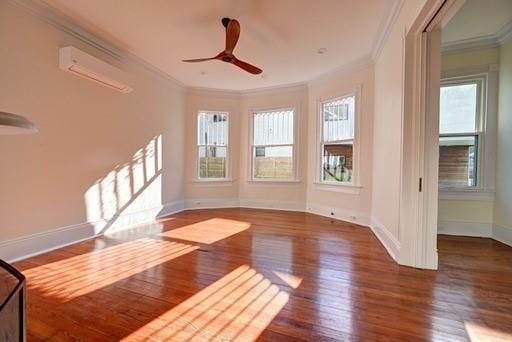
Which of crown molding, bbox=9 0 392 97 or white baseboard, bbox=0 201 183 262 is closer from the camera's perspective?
white baseboard, bbox=0 201 183 262

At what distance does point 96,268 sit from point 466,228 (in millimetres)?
4759

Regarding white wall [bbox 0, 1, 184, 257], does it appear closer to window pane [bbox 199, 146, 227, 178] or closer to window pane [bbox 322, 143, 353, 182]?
window pane [bbox 199, 146, 227, 178]

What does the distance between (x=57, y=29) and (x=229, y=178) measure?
12.9ft

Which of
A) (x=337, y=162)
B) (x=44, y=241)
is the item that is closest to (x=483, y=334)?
(x=337, y=162)

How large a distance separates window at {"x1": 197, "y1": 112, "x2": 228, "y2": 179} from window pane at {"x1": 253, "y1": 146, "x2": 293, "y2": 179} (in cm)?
77

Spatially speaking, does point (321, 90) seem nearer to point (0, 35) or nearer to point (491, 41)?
point (491, 41)

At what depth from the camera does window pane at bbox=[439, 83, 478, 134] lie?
3738 mm

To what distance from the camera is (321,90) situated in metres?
5.11

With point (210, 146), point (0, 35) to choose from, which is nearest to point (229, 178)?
point (210, 146)

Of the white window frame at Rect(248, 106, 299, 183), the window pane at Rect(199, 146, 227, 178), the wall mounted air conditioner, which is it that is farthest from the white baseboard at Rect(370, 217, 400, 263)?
the wall mounted air conditioner

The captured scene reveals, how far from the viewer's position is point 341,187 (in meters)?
4.71

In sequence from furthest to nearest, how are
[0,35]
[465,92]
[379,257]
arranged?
[465,92], [379,257], [0,35]

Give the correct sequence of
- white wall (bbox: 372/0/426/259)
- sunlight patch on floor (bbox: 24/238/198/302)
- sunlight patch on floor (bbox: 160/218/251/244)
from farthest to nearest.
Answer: sunlight patch on floor (bbox: 160/218/251/244)
white wall (bbox: 372/0/426/259)
sunlight patch on floor (bbox: 24/238/198/302)

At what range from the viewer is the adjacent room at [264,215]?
1.76 m
